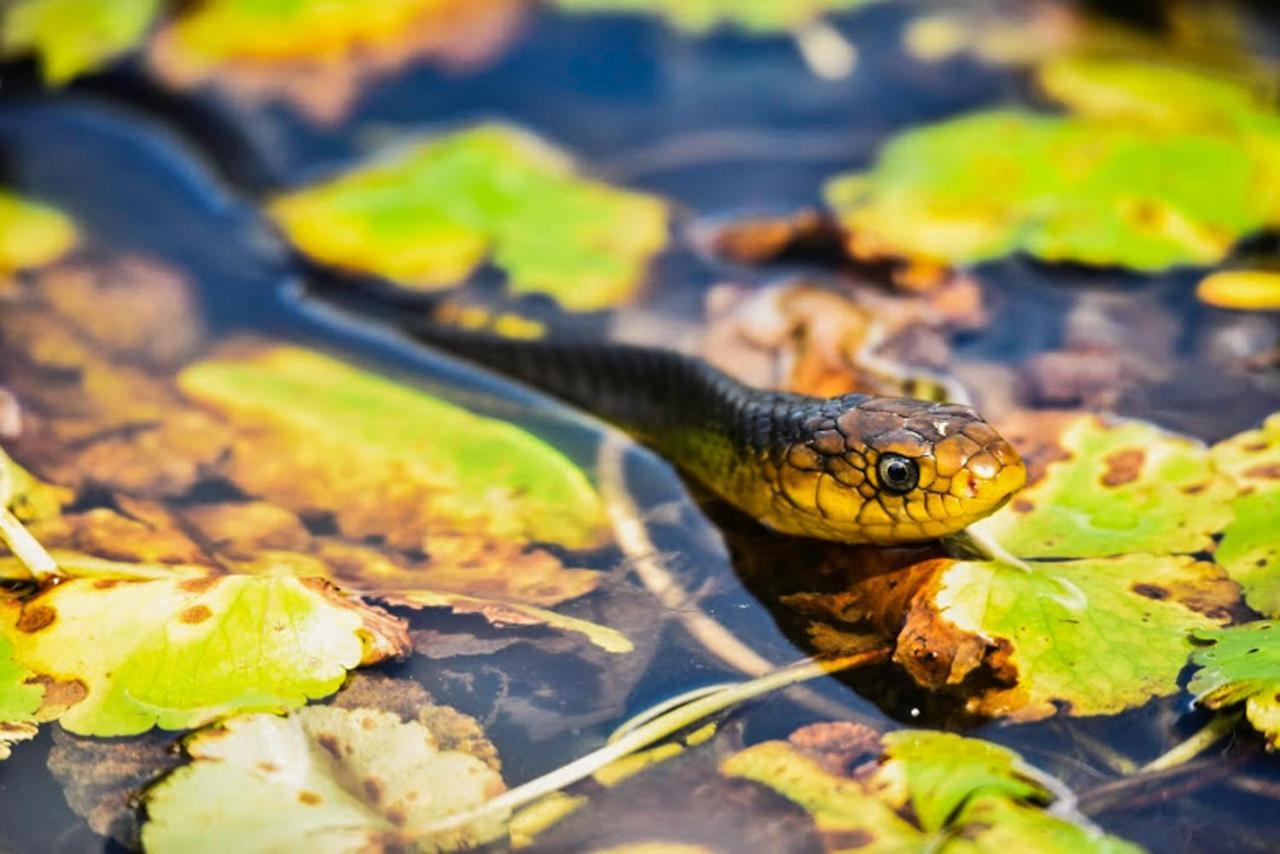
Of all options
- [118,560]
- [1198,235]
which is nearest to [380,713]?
[118,560]

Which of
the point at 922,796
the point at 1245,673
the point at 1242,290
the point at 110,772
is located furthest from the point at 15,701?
the point at 1242,290

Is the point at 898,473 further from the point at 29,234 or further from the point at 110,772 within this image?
the point at 29,234

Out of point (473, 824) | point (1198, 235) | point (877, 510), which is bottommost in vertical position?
point (473, 824)

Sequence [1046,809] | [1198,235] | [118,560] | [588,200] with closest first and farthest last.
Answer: [1046,809]
[118,560]
[1198,235]
[588,200]

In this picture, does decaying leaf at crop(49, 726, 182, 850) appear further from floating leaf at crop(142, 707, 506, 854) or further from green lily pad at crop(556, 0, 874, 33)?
green lily pad at crop(556, 0, 874, 33)

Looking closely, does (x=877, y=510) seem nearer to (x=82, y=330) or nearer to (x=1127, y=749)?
(x=1127, y=749)

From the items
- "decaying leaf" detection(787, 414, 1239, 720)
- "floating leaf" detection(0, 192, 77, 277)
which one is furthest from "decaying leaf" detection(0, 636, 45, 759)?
"floating leaf" detection(0, 192, 77, 277)
